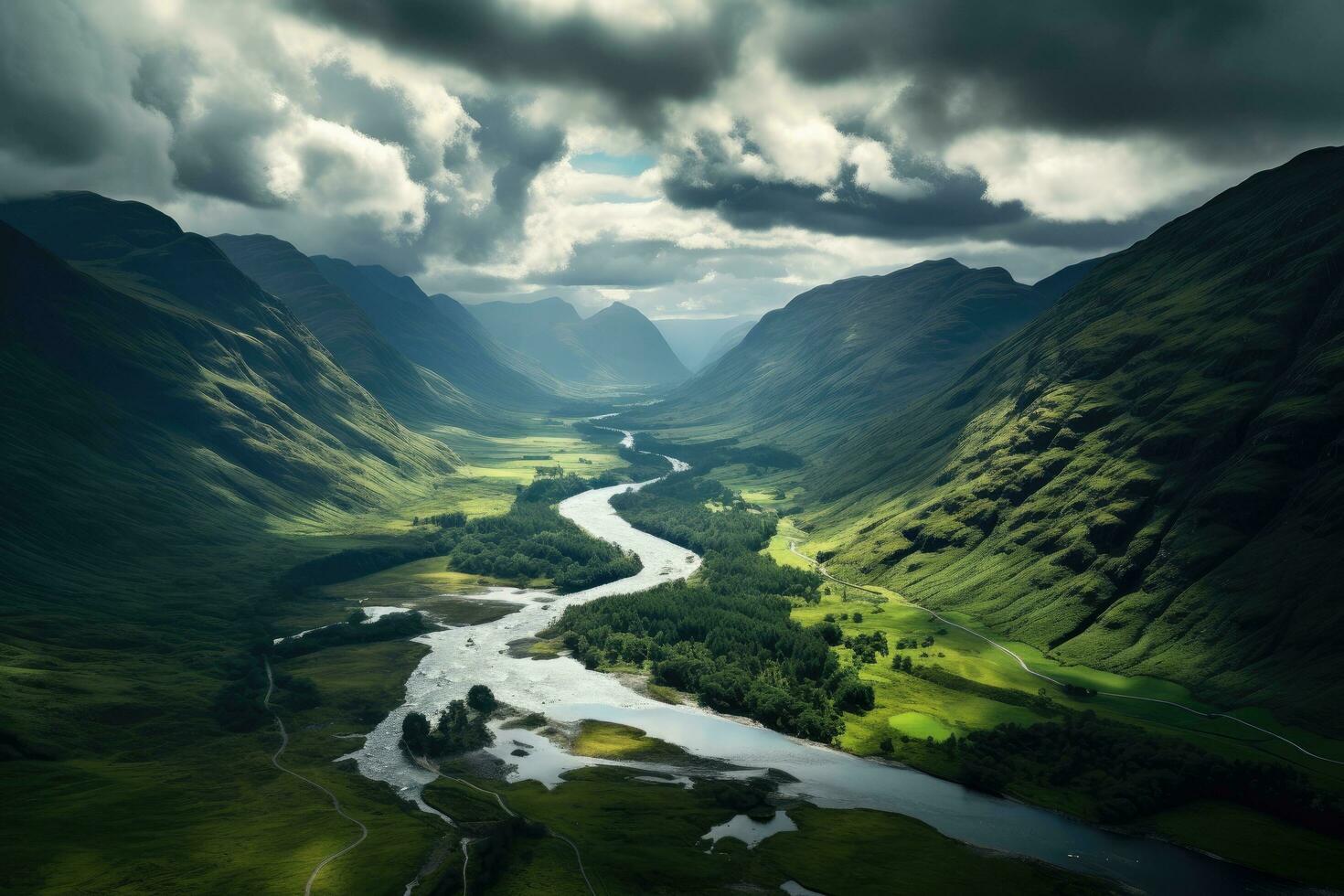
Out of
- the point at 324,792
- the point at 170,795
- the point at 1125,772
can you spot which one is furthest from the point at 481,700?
the point at 1125,772

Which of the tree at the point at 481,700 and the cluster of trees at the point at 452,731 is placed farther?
the tree at the point at 481,700

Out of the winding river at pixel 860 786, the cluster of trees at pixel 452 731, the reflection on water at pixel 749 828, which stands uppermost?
the cluster of trees at pixel 452 731

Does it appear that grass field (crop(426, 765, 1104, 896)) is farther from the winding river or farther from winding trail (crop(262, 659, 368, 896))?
winding trail (crop(262, 659, 368, 896))

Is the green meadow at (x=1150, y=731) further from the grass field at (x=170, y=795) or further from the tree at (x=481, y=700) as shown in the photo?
the grass field at (x=170, y=795)

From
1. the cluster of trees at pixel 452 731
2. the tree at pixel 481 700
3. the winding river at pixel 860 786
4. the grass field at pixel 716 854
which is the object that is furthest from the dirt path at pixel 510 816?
the tree at pixel 481 700

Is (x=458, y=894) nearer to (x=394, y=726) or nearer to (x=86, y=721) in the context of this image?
(x=394, y=726)

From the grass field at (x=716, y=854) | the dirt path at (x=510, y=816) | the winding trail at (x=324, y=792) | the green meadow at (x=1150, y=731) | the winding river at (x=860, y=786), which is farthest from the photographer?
the green meadow at (x=1150, y=731)

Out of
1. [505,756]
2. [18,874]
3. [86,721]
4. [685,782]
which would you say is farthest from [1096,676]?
[86,721]

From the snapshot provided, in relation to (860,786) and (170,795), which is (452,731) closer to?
(170,795)
